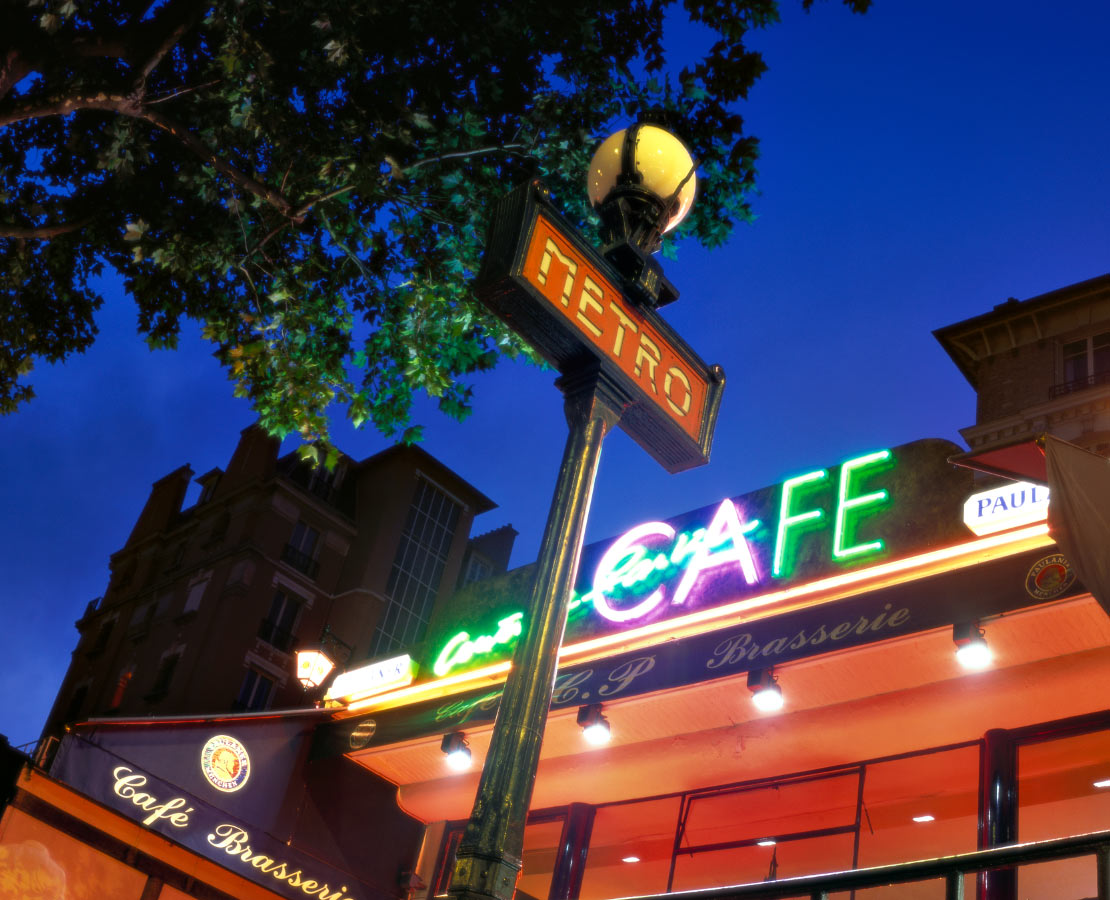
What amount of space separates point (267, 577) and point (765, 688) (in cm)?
3311

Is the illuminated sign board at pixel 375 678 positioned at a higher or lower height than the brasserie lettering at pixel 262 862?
higher

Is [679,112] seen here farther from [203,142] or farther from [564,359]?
[564,359]

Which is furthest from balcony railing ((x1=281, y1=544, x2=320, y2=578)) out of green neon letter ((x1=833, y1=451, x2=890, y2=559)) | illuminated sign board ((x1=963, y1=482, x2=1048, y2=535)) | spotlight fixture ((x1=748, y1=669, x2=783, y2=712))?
illuminated sign board ((x1=963, y1=482, x2=1048, y2=535))

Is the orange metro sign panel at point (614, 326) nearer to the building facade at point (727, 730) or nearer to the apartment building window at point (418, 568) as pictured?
the building facade at point (727, 730)

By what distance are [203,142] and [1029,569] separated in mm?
9498

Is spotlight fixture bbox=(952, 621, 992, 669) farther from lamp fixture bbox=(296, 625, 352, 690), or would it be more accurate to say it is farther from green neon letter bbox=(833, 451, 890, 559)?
lamp fixture bbox=(296, 625, 352, 690)

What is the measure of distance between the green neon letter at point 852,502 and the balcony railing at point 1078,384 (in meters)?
11.9

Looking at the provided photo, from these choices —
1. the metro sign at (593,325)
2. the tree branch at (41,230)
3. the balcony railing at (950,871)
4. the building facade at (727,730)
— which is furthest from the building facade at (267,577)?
the balcony railing at (950,871)

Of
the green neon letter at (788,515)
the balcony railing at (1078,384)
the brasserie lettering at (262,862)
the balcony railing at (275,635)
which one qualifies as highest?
the balcony railing at (1078,384)

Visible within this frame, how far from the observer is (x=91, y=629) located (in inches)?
1949

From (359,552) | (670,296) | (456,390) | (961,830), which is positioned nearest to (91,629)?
(359,552)

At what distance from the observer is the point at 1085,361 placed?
2233 cm

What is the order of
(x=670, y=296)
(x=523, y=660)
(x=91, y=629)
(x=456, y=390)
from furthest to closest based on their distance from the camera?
(x=91, y=629) < (x=456, y=390) < (x=670, y=296) < (x=523, y=660)

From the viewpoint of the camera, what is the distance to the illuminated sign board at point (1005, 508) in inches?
384
